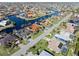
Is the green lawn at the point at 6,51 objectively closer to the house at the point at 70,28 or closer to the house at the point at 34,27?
the house at the point at 34,27

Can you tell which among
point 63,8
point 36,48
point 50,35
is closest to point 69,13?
point 63,8

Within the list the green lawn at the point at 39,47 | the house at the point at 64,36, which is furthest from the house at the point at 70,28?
the green lawn at the point at 39,47

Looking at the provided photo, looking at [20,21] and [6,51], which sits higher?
[20,21]

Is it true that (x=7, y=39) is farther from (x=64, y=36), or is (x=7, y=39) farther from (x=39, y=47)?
(x=64, y=36)

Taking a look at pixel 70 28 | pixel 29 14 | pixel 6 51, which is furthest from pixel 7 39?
pixel 70 28

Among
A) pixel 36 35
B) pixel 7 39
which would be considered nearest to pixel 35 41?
pixel 36 35

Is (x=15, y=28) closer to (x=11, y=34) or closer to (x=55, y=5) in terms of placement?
(x=11, y=34)

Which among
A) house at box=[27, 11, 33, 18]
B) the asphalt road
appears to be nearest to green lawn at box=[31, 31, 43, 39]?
the asphalt road

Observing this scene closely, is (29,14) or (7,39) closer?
(7,39)
